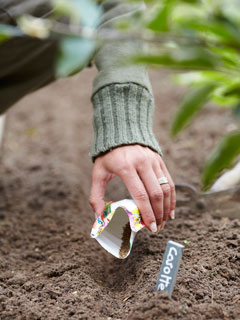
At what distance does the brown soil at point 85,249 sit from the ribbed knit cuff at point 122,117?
13.4 inches

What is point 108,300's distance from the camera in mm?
1132

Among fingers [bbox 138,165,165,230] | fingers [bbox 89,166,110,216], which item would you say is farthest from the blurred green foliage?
fingers [bbox 89,166,110,216]

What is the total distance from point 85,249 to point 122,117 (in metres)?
0.47

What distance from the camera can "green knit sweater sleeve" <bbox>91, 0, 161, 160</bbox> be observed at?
1.23 m

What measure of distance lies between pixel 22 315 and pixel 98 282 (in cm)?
29

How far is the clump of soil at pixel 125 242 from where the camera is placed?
1227 millimetres

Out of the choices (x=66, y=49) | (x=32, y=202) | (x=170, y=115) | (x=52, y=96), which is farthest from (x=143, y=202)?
(x=52, y=96)

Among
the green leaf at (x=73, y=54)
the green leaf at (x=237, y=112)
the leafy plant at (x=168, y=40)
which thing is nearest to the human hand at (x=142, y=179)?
the leafy plant at (x=168, y=40)

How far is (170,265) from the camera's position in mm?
965

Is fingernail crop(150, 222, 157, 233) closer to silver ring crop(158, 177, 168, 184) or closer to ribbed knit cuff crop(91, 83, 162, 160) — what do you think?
silver ring crop(158, 177, 168, 184)

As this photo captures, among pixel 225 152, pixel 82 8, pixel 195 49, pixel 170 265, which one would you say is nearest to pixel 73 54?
pixel 82 8

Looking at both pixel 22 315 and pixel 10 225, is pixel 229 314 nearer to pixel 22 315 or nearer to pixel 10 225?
pixel 22 315

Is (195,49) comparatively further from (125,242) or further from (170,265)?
(125,242)

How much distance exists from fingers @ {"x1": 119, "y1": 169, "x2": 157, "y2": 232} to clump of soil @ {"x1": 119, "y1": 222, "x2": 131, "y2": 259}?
0.43ft
